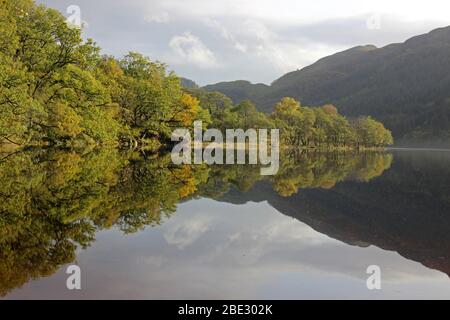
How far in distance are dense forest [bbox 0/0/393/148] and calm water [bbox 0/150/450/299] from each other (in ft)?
54.0

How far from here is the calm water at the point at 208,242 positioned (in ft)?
24.2

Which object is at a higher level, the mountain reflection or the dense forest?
the dense forest

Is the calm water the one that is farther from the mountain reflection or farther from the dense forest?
the dense forest

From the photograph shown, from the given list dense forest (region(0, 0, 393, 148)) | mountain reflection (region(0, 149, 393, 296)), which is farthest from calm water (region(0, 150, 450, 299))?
dense forest (region(0, 0, 393, 148))

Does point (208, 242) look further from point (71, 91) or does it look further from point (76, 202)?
point (71, 91)

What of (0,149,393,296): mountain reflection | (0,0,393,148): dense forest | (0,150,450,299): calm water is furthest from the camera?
(0,0,393,148): dense forest

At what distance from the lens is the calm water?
739cm

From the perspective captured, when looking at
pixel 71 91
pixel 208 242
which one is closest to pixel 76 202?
pixel 208 242

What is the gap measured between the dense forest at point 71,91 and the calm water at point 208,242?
16.5m

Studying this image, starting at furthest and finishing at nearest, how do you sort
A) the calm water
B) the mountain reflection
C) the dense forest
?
1. the dense forest
2. the mountain reflection
3. the calm water

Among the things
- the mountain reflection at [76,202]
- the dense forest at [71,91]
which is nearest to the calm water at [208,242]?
the mountain reflection at [76,202]

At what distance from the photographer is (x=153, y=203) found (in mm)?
15586

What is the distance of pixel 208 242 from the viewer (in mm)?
10711

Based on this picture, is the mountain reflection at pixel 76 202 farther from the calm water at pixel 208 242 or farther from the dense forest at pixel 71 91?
the dense forest at pixel 71 91
